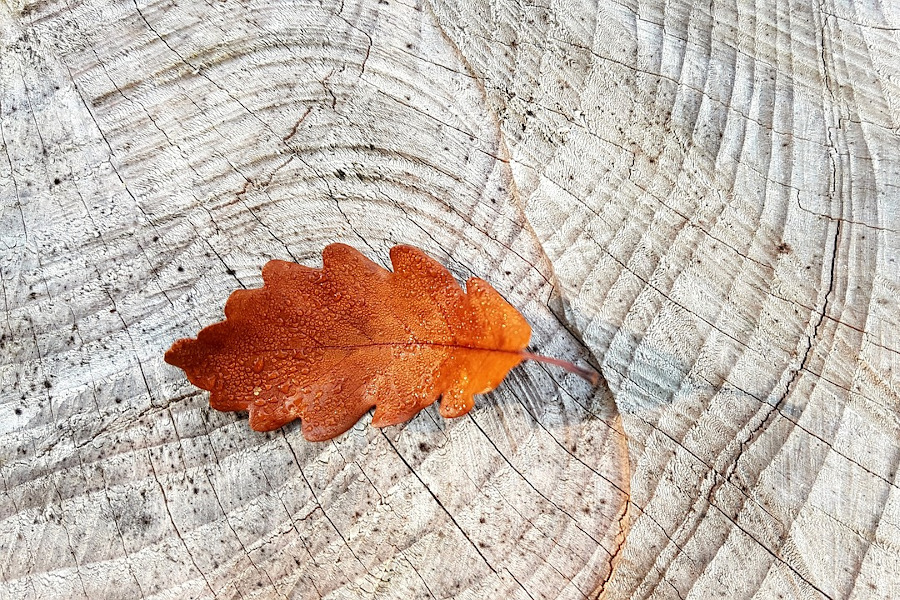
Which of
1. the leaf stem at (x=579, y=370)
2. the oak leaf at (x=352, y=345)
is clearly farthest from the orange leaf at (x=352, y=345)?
the leaf stem at (x=579, y=370)

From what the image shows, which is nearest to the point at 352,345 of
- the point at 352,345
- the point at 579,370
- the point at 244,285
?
the point at 352,345

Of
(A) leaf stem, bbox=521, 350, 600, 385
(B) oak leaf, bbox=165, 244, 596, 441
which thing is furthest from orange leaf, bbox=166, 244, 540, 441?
(A) leaf stem, bbox=521, 350, 600, 385

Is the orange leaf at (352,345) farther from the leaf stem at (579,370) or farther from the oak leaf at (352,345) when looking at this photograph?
the leaf stem at (579,370)

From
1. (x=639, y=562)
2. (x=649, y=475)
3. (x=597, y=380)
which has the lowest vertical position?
(x=639, y=562)

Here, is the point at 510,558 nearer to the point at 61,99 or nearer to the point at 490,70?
the point at 490,70

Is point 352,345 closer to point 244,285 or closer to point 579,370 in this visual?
point 244,285

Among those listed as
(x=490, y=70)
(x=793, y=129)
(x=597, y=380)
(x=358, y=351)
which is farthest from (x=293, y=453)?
(x=793, y=129)
